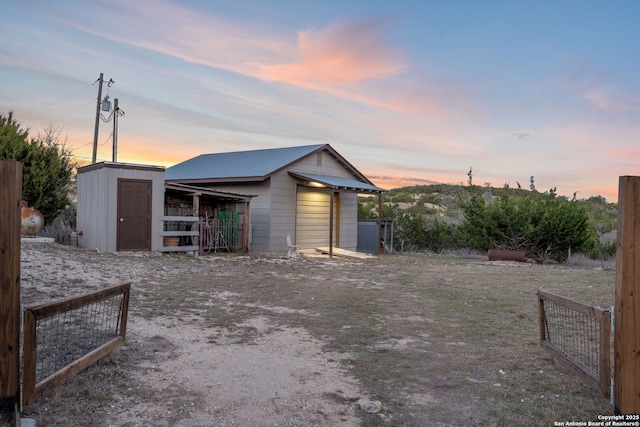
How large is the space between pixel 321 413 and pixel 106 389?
1.92 m

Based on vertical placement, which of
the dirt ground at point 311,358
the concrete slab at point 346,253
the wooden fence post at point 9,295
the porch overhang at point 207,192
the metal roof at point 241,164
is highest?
the metal roof at point 241,164

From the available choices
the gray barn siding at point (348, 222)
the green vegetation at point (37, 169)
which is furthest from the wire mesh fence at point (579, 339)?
the green vegetation at point (37, 169)

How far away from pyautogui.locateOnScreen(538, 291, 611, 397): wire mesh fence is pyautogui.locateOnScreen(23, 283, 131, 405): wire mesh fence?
455 centimetres

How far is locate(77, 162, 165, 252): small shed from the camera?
47.9 ft

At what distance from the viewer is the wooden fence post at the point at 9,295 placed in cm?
325

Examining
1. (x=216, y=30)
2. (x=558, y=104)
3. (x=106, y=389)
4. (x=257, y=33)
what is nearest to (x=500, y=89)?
(x=558, y=104)

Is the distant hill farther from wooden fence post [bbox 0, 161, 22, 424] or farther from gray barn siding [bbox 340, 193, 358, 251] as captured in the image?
wooden fence post [bbox 0, 161, 22, 424]

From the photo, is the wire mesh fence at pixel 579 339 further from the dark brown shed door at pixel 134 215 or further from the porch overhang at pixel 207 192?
the dark brown shed door at pixel 134 215

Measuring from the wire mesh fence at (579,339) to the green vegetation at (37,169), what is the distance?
17.5 meters

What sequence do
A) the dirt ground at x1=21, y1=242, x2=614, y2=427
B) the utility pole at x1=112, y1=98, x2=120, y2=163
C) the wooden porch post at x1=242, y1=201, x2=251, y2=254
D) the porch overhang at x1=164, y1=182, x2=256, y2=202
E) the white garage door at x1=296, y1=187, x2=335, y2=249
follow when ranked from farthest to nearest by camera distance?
A: the utility pole at x1=112, y1=98, x2=120, y2=163, the white garage door at x1=296, y1=187, x2=335, y2=249, the wooden porch post at x1=242, y1=201, x2=251, y2=254, the porch overhang at x1=164, y1=182, x2=256, y2=202, the dirt ground at x1=21, y1=242, x2=614, y2=427

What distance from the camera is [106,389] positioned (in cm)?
411

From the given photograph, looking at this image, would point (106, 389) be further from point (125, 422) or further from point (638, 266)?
point (638, 266)

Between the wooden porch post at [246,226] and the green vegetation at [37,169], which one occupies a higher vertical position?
the green vegetation at [37,169]

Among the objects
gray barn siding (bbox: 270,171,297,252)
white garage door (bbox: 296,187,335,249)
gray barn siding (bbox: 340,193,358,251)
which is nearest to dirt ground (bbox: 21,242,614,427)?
gray barn siding (bbox: 270,171,297,252)
